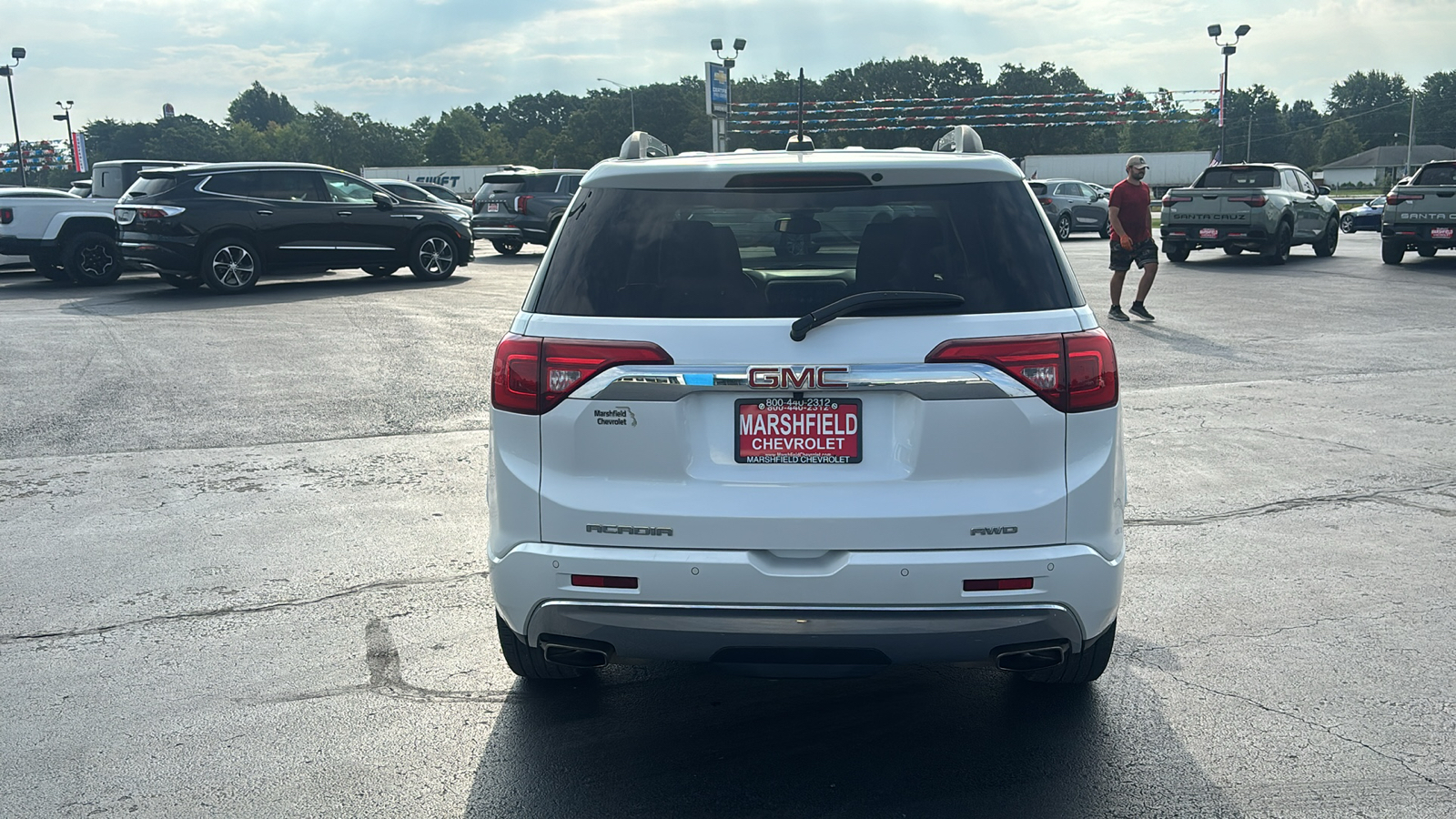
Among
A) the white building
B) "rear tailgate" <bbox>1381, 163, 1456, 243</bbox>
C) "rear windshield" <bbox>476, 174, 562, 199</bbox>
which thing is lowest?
"rear tailgate" <bbox>1381, 163, 1456, 243</bbox>

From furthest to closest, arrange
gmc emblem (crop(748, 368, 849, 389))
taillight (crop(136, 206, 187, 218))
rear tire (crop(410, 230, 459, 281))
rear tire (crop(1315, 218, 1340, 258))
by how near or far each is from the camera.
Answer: rear tire (crop(1315, 218, 1340, 258)), rear tire (crop(410, 230, 459, 281)), taillight (crop(136, 206, 187, 218)), gmc emblem (crop(748, 368, 849, 389))

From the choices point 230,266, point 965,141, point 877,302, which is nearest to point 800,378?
point 877,302

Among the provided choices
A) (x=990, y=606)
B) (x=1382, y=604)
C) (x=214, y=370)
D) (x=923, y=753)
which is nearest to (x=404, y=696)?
(x=923, y=753)

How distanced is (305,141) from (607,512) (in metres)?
151

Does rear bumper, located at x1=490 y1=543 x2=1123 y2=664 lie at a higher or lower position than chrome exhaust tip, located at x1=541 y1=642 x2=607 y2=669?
higher

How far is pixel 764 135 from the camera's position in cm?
10850

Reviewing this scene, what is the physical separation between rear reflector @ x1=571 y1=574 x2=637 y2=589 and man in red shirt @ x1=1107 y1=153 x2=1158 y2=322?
38.0 ft

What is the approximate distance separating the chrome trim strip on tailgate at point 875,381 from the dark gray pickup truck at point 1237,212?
1891 centimetres

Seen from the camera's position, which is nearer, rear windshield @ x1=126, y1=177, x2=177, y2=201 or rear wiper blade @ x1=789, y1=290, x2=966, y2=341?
rear wiper blade @ x1=789, y1=290, x2=966, y2=341

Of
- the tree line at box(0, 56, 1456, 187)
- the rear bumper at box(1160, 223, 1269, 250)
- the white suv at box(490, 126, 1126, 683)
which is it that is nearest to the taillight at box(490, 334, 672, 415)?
the white suv at box(490, 126, 1126, 683)

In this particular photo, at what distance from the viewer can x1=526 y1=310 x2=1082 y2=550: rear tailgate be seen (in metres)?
3.08

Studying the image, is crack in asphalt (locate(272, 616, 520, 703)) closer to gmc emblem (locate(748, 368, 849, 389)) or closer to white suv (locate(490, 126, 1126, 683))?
white suv (locate(490, 126, 1126, 683))

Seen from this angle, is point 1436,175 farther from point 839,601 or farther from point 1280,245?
point 839,601

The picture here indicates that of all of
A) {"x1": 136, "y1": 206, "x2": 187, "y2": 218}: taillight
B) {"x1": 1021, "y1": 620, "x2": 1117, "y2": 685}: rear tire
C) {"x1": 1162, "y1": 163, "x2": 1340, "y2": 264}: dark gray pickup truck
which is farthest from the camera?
{"x1": 1162, "y1": 163, "x2": 1340, "y2": 264}: dark gray pickup truck
